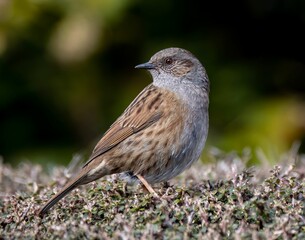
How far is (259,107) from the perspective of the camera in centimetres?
821

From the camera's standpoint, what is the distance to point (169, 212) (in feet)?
13.7

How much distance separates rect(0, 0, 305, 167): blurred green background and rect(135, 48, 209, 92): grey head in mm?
2002

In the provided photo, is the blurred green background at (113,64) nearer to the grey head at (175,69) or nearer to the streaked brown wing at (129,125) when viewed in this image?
the grey head at (175,69)

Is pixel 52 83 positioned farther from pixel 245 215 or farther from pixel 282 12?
pixel 245 215

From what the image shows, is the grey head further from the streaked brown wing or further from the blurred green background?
the blurred green background

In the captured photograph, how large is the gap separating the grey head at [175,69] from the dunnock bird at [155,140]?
243 millimetres

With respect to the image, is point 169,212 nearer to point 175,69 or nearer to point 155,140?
point 155,140

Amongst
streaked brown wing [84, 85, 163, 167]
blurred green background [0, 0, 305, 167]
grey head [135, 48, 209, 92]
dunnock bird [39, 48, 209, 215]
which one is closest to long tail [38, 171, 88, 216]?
dunnock bird [39, 48, 209, 215]

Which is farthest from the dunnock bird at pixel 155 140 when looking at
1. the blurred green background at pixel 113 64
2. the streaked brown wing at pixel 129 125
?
the blurred green background at pixel 113 64

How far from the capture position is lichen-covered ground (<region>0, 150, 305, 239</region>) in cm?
382

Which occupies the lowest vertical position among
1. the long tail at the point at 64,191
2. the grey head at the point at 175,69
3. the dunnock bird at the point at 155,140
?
the long tail at the point at 64,191

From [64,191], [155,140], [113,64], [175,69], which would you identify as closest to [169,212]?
[64,191]

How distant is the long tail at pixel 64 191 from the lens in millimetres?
4633

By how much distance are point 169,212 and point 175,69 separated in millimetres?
2187
